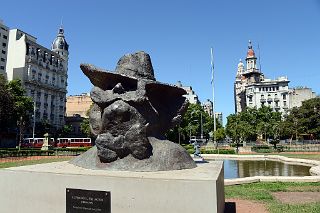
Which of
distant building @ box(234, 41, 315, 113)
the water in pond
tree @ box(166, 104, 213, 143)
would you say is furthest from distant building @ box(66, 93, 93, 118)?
the water in pond

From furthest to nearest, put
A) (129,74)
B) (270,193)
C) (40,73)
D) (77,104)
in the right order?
(77,104), (40,73), (270,193), (129,74)

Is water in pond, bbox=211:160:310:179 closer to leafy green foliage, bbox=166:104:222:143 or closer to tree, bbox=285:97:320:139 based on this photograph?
leafy green foliage, bbox=166:104:222:143

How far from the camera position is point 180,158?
7566 millimetres

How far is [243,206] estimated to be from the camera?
9.05 m

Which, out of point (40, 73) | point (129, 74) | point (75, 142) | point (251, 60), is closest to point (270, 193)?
point (129, 74)

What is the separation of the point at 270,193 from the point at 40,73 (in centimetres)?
7351

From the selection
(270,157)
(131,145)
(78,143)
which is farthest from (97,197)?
(78,143)

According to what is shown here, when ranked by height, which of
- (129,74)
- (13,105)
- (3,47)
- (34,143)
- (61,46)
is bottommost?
(34,143)

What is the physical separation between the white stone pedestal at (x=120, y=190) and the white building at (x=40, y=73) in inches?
2713

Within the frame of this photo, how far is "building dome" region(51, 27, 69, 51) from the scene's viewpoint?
91625 millimetres

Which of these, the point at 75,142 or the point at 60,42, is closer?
the point at 75,142

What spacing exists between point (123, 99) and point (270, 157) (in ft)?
89.6

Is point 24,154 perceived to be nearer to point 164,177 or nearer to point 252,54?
point 164,177

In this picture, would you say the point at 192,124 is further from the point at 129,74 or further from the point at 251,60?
the point at 129,74
